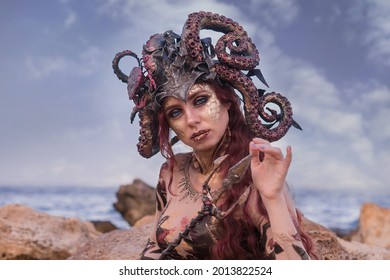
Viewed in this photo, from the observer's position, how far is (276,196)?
97.1 inches

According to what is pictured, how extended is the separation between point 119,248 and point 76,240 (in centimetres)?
155

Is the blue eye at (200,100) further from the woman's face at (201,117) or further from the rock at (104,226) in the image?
the rock at (104,226)

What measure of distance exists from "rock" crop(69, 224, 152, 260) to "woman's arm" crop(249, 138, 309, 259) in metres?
1.65

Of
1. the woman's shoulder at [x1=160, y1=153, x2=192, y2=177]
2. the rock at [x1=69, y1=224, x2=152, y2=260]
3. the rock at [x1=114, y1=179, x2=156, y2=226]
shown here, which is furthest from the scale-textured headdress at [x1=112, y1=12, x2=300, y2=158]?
the rock at [x1=114, y1=179, x2=156, y2=226]

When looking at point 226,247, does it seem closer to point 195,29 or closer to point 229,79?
point 229,79

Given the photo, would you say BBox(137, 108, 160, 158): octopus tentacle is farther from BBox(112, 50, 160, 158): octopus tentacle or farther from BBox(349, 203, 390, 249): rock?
BBox(349, 203, 390, 249): rock

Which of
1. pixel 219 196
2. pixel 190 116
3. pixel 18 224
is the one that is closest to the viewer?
pixel 219 196

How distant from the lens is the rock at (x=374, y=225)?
21.3ft

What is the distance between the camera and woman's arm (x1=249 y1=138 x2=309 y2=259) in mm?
2436

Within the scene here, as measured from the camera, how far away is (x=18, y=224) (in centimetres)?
541

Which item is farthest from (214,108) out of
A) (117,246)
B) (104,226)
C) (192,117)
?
(104,226)
